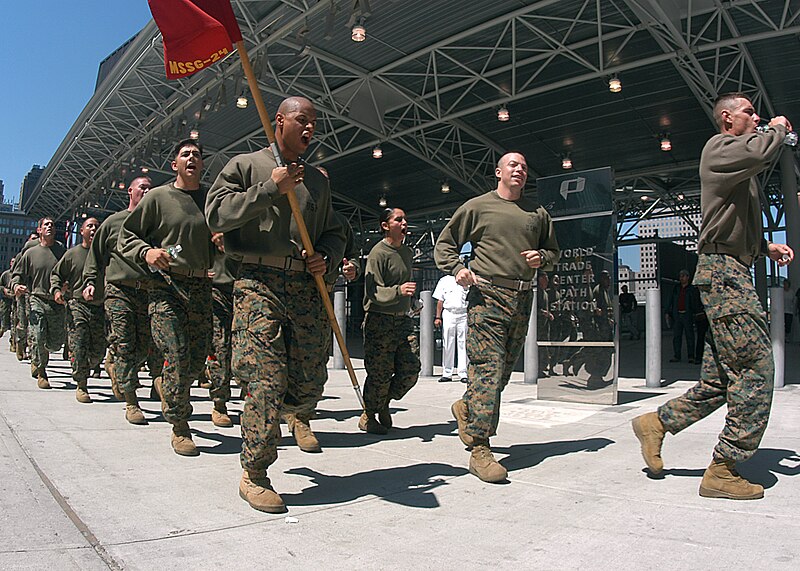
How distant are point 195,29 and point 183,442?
2.56 m

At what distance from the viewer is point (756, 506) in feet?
10.1

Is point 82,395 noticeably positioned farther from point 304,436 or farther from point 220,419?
point 304,436

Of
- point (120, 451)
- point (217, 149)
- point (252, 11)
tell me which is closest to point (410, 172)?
point (217, 149)

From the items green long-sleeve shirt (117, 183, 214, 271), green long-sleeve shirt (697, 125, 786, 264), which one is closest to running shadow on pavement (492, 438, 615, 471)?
green long-sleeve shirt (697, 125, 786, 264)

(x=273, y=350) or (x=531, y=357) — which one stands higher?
(x=273, y=350)

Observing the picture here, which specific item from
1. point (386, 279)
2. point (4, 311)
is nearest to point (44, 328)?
point (386, 279)

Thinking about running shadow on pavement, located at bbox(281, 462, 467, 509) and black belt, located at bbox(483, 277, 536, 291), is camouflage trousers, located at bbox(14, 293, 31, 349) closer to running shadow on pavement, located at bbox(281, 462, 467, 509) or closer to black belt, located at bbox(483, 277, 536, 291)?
running shadow on pavement, located at bbox(281, 462, 467, 509)

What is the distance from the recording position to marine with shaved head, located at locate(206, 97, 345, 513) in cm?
296

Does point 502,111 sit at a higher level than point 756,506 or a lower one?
higher

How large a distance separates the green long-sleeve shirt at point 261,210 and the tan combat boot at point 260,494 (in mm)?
1095

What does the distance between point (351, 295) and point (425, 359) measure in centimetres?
Answer: 2412

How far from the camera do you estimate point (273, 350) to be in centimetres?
302

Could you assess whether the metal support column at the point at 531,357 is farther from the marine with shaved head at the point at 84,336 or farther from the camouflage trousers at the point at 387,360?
the marine with shaved head at the point at 84,336

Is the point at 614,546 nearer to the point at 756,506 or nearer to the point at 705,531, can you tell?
the point at 705,531
